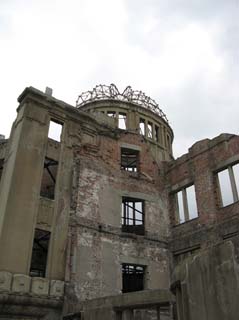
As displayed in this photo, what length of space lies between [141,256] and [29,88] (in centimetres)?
926

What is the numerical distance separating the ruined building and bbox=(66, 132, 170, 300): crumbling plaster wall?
5cm

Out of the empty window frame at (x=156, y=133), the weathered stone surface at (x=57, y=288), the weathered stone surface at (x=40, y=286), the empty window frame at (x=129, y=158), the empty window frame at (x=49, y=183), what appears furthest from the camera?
the empty window frame at (x=156, y=133)

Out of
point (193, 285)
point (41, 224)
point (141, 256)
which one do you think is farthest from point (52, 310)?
point (193, 285)

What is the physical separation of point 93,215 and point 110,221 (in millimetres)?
949

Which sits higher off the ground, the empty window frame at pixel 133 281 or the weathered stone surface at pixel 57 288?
the empty window frame at pixel 133 281

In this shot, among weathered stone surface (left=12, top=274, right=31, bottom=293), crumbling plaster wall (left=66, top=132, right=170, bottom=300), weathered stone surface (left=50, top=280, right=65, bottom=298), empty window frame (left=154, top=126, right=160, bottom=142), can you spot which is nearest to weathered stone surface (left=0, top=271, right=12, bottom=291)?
weathered stone surface (left=12, top=274, right=31, bottom=293)

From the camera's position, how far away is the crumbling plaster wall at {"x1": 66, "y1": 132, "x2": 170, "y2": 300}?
43.5ft

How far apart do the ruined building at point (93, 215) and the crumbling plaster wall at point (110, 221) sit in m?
0.05

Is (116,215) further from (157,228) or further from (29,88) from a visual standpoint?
(29,88)

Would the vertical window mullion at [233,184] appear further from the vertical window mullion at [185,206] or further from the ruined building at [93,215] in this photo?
the vertical window mullion at [185,206]

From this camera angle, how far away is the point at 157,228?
16.1 metres

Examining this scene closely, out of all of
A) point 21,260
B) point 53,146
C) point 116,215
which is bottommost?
point 21,260

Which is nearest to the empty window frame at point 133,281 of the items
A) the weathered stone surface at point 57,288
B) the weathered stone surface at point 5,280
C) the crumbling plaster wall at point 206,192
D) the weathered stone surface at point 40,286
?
the crumbling plaster wall at point 206,192

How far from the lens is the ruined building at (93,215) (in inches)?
448
